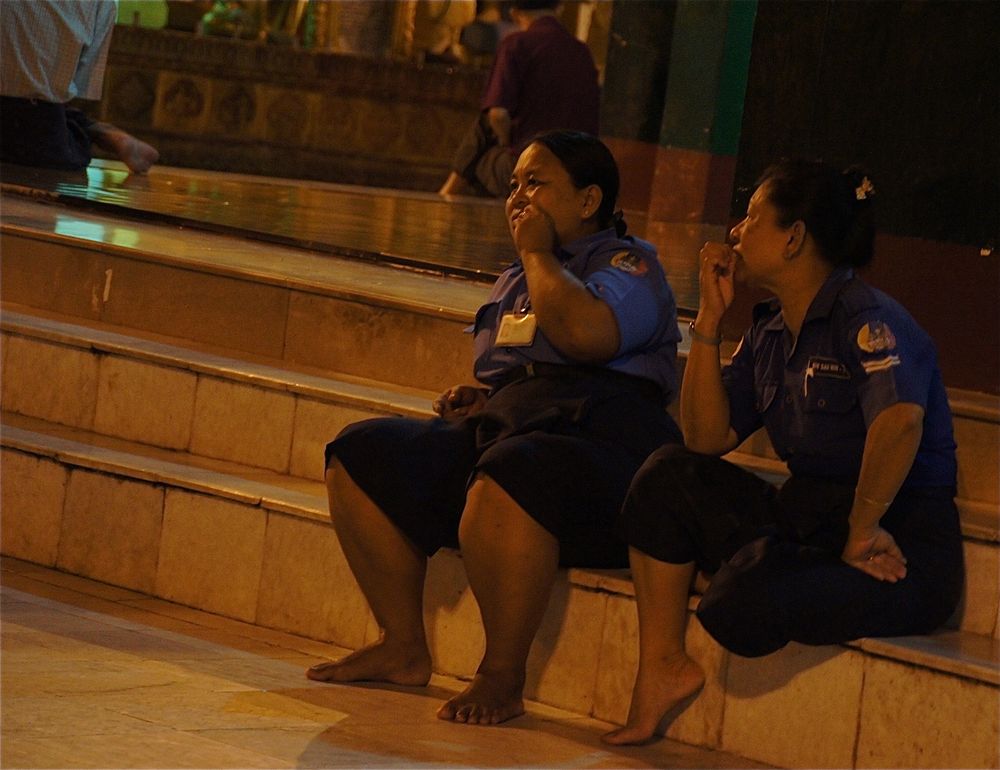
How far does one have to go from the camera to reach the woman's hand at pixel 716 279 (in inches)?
134

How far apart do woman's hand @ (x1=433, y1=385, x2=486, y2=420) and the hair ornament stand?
0.97m

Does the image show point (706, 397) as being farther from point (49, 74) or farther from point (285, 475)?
point (49, 74)

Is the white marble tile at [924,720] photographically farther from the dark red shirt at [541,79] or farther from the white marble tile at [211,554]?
the dark red shirt at [541,79]

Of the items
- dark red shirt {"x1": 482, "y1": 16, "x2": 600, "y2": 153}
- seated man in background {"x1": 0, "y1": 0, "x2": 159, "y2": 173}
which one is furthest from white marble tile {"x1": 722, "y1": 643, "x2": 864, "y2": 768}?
dark red shirt {"x1": 482, "y1": 16, "x2": 600, "y2": 153}

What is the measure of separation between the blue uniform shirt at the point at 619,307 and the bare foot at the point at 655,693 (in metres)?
0.62

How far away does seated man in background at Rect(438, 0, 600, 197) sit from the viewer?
9.03 meters

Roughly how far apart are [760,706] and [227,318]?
2217 mm

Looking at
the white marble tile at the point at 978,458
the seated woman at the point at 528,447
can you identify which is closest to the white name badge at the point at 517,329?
the seated woman at the point at 528,447

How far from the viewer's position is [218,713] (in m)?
3.29

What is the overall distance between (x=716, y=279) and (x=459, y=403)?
73cm

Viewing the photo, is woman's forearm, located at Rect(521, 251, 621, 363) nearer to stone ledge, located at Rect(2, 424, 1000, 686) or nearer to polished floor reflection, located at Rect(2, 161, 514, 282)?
stone ledge, located at Rect(2, 424, 1000, 686)

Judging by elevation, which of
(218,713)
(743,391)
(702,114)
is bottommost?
(218,713)

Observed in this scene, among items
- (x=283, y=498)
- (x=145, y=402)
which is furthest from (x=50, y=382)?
(x=283, y=498)

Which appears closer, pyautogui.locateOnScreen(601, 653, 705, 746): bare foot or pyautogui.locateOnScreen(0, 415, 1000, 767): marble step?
pyautogui.locateOnScreen(0, 415, 1000, 767): marble step
